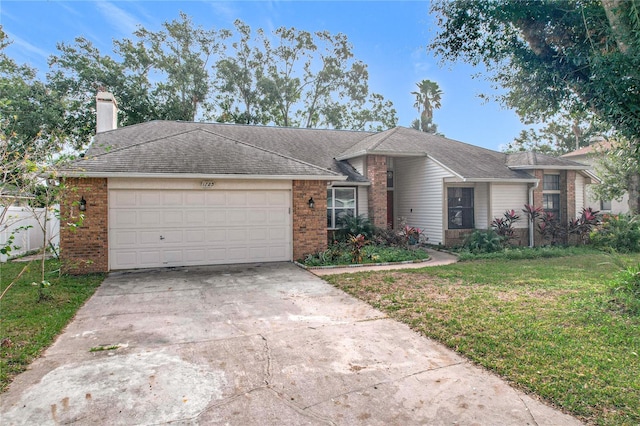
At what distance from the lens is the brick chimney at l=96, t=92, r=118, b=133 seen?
51.7 feet

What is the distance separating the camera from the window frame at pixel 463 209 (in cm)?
1380

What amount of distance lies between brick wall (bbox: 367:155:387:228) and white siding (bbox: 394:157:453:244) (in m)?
1.75

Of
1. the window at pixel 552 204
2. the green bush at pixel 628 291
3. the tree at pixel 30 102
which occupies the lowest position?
the green bush at pixel 628 291

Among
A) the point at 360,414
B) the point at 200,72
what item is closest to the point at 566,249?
the point at 360,414

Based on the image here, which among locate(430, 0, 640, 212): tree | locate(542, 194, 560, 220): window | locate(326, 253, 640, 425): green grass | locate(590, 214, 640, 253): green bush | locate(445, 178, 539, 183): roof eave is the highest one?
locate(430, 0, 640, 212): tree

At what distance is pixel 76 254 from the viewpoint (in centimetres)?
886

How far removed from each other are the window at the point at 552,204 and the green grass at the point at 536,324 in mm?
5787

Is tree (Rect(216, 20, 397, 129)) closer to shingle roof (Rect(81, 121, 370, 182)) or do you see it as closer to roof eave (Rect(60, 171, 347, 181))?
shingle roof (Rect(81, 121, 370, 182))

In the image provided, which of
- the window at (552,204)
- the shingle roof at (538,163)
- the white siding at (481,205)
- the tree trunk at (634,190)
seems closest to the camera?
the white siding at (481,205)

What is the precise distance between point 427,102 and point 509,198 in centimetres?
2807

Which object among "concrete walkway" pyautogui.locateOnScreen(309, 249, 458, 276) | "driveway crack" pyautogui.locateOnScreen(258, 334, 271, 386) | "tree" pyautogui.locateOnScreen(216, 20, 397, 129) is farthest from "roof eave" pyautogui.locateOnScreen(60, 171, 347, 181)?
"tree" pyautogui.locateOnScreen(216, 20, 397, 129)

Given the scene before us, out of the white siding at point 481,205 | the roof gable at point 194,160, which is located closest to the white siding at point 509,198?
the white siding at point 481,205

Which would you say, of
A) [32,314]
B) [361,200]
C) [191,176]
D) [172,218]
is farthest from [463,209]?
[32,314]

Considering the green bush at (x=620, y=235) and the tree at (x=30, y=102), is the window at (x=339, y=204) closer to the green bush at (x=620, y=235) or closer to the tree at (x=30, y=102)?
the green bush at (x=620, y=235)
